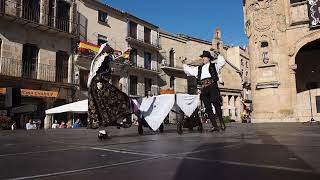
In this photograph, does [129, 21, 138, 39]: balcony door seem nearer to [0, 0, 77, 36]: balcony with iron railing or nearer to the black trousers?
[0, 0, 77, 36]: balcony with iron railing

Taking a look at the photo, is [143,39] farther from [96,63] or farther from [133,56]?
[96,63]

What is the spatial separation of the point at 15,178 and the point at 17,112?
2576 cm

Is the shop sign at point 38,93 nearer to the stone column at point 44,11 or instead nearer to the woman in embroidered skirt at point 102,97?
the stone column at point 44,11

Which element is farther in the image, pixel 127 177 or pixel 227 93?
pixel 227 93

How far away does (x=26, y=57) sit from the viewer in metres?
27.1

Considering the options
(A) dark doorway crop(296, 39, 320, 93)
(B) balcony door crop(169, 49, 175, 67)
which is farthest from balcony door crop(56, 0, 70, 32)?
(A) dark doorway crop(296, 39, 320, 93)

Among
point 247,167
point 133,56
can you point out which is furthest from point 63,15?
point 247,167

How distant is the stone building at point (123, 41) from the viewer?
31.9 meters

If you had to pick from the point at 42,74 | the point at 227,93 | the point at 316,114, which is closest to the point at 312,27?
the point at 316,114

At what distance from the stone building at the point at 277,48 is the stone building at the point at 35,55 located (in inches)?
645

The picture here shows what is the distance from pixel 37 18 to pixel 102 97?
77.3ft

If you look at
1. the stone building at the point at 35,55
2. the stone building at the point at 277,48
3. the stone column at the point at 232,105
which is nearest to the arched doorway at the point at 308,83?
the stone building at the point at 277,48

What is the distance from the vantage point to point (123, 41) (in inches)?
1423

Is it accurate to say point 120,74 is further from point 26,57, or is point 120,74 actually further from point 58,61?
point 26,57
